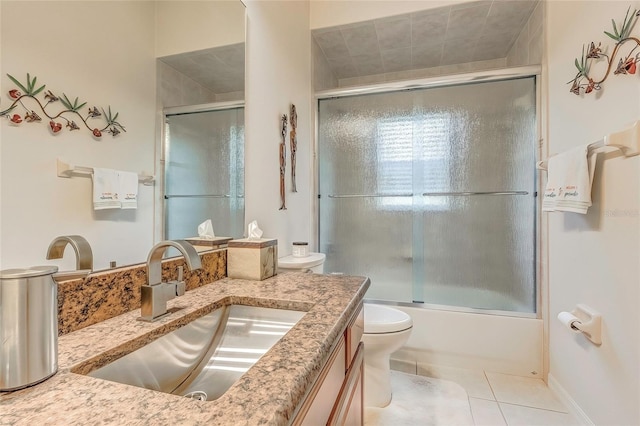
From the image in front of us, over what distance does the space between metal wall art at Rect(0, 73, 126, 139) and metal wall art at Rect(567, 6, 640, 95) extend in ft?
5.70

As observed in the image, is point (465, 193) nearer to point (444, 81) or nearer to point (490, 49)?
point (444, 81)

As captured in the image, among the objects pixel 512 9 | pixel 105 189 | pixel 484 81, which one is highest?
pixel 512 9

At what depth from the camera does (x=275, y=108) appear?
1.67 metres

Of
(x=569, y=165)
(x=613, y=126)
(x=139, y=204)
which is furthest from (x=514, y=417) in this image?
(x=139, y=204)

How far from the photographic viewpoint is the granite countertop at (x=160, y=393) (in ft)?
1.19

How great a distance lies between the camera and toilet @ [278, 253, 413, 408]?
150 cm

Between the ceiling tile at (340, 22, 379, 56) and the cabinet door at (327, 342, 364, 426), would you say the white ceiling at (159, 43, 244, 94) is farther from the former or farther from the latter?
the ceiling tile at (340, 22, 379, 56)

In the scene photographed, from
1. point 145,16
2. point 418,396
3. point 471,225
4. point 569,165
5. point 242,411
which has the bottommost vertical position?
point 418,396

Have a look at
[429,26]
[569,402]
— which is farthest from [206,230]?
[429,26]

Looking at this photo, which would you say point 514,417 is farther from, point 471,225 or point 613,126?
point 613,126

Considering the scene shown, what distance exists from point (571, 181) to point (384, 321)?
1.11 metres

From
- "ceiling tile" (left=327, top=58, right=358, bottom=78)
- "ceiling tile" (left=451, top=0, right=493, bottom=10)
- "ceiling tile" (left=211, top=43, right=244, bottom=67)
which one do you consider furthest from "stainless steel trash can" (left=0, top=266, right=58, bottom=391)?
"ceiling tile" (left=327, top=58, right=358, bottom=78)

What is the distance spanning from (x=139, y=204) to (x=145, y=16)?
53cm

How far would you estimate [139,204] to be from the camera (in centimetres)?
83
